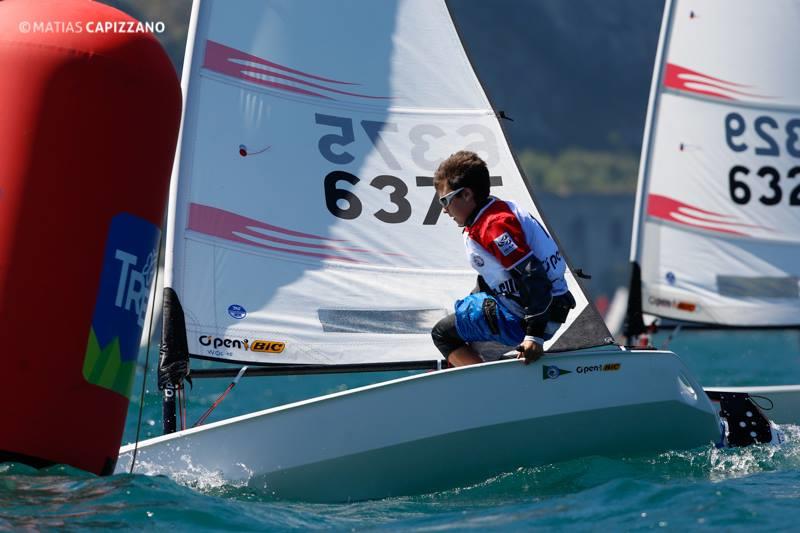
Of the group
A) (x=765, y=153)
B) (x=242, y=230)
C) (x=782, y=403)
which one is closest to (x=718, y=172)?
(x=765, y=153)

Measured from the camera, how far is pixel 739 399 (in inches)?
204

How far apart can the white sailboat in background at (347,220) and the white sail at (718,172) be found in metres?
2.55

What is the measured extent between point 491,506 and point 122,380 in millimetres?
1247

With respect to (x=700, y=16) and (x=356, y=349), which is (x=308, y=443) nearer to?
(x=356, y=349)

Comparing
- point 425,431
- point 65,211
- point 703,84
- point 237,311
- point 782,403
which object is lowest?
point 425,431

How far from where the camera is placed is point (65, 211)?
3.53 meters

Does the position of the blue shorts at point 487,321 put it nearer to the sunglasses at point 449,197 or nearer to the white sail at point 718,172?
the sunglasses at point 449,197

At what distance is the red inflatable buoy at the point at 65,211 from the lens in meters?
3.48

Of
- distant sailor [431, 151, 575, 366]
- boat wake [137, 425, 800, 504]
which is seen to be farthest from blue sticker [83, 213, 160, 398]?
distant sailor [431, 151, 575, 366]

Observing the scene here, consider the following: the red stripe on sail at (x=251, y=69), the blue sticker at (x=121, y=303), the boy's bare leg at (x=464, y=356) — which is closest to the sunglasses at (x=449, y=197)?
the boy's bare leg at (x=464, y=356)

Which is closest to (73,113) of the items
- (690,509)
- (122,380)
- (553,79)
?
(122,380)

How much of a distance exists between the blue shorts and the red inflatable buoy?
4.45 feet

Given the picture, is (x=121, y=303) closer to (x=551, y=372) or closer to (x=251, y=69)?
(x=551, y=372)

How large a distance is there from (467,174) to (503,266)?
36 cm
